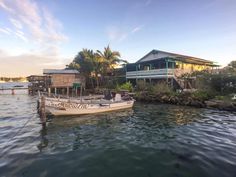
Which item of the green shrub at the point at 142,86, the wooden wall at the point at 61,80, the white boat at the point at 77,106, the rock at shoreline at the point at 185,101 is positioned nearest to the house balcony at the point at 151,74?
the green shrub at the point at 142,86

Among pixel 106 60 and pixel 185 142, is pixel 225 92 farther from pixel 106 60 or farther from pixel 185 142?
pixel 106 60

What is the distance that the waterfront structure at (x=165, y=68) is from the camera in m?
30.7

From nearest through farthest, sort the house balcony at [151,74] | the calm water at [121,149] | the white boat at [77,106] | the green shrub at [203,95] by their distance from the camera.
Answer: the calm water at [121,149] → the white boat at [77,106] → the green shrub at [203,95] → the house balcony at [151,74]

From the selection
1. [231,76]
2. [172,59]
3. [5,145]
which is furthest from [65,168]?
[172,59]

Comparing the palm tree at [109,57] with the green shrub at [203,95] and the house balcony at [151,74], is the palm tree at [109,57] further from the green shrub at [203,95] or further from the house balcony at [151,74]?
the green shrub at [203,95]

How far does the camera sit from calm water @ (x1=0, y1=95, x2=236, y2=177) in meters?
7.48

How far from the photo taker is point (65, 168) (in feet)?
25.5

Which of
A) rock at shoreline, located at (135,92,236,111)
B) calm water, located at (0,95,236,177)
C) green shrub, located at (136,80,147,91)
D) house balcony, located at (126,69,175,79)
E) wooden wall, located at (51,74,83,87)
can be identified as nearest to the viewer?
calm water, located at (0,95,236,177)

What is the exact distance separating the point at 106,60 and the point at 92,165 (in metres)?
34.7

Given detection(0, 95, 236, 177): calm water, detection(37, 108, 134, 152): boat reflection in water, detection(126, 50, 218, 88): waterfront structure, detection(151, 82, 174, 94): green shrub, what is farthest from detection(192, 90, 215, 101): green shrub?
detection(37, 108, 134, 152): boat reflection in water

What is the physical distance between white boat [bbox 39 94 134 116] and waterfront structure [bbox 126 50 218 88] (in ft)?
Answer: 42.7

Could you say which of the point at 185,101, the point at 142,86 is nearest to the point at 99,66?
the point at 142,86

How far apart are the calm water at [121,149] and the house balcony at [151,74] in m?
15.7

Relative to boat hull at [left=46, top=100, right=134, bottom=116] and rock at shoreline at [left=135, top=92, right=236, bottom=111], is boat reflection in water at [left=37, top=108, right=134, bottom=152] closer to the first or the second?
boat hull at [left=46, top=100, right=134, bottom=116]
